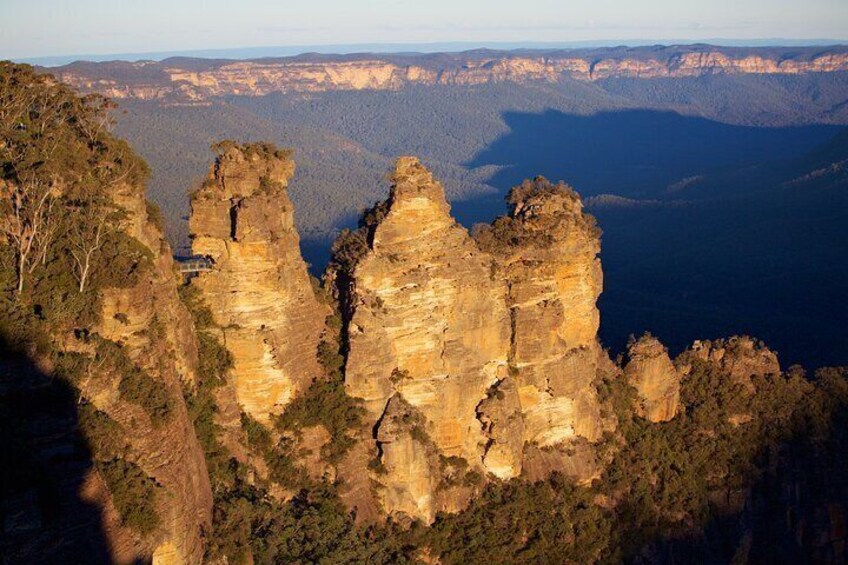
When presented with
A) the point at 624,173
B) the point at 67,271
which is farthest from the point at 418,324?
the point at 624,173

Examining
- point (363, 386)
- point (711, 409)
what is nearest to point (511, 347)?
point (363, 386)

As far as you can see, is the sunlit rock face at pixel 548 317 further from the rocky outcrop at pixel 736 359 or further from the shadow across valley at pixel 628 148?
the shadow across valley at pixel 628 148

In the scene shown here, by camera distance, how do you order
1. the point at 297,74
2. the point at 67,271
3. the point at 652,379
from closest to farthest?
the point at 67,271
the point at 652,379
the point at 297,74

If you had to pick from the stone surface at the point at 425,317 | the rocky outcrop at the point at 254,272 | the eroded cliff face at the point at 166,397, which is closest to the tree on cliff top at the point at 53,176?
the eroded cliff face at the point at 166,397

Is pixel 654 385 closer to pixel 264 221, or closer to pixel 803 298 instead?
pixel 264 221

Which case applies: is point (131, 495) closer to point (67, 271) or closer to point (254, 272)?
point (67, 271)

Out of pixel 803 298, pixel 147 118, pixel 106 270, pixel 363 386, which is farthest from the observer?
pixel 147 118
